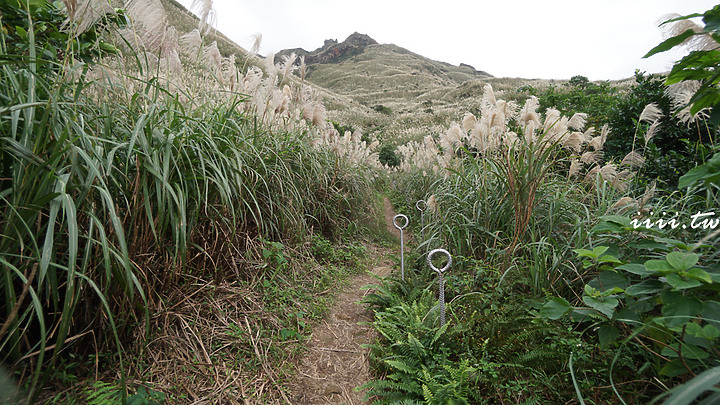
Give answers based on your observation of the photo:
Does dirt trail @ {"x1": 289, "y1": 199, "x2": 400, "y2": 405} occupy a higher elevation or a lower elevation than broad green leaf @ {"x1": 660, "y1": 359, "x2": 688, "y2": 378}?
lower

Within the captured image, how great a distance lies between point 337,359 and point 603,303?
174 cm

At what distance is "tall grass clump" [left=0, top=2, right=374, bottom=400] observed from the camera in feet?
3.88

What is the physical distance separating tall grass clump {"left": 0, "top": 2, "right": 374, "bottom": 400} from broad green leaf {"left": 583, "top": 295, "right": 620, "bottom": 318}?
1.89m

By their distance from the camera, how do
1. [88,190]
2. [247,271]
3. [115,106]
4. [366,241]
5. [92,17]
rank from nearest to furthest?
1. [88,190]
2. [92,17]
3. [115,106]
4. [247,271]
5. [366,241]

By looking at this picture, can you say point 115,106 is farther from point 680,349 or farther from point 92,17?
point 680,349

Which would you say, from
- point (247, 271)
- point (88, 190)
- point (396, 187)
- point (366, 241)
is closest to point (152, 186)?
point (88, 190)

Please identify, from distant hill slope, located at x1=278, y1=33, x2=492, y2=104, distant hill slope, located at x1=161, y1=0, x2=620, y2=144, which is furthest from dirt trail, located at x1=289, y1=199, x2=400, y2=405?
distant hill slope, located at x1=278, y1=33, x2=492, y2=104

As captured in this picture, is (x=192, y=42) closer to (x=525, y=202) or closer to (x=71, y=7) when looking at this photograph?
(x=71, y=7)

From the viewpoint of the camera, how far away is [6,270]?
1.08m

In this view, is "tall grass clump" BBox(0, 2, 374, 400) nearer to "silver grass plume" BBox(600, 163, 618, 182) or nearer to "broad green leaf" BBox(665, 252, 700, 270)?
"broad green leaf" BBox(665, 252, 700, 270)

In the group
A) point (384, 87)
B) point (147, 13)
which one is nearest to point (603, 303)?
point (147, 13)

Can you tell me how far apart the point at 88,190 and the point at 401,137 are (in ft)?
58.2

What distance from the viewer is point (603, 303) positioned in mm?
1271

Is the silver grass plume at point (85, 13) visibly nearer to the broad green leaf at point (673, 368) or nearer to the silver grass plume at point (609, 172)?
the broad green leaf at point (673, 368)
